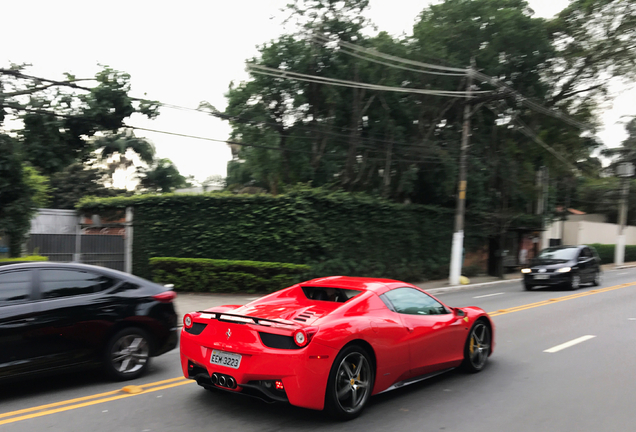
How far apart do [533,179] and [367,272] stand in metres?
14.1

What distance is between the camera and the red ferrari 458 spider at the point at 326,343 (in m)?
4.60

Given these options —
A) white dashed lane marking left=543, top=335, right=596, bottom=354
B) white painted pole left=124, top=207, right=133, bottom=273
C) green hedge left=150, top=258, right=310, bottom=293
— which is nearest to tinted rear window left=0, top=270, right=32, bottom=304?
white dashed lane marking left=543, top=335, right=596, bottom=354

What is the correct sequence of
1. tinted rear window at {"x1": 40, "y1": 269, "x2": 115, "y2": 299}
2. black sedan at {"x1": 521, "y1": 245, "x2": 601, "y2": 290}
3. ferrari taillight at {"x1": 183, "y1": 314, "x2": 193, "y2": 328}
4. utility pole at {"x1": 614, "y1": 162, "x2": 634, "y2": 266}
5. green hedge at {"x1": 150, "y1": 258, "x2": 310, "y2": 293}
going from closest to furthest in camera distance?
ferrari taillight at {"x1": 183, "y1": 314, "x2": 193, "y2": 328} → tinted rear window at {"x1": 40, "y1": 269, "x2": 115, "y2": 299} → green hedge at {"x1": 150, "y1": 258, "x2": 310, "y2": 293} → black sedan at {"x1": 521, "y1": 245, "x2": 601, "y2": 290} → utility pole at {"x1": 614, "y1": 162, "x2": 634, "y2": 266}

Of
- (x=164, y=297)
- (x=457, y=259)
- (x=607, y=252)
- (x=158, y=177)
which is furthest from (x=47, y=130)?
(x=607, y=252)

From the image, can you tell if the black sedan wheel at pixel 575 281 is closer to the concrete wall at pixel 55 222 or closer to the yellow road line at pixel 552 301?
the yellow road line at pixel 552 301

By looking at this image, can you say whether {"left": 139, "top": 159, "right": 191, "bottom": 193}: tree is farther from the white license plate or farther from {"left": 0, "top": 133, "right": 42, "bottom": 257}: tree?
the white license plate

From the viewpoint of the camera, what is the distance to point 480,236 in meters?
25.0

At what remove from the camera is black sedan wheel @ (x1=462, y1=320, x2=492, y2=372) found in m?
6.64

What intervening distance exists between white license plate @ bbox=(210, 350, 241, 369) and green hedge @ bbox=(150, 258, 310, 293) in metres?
10.6

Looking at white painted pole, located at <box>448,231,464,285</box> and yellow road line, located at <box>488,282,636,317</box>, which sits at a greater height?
white painted pole, located at <box>448,231,464,285</box>

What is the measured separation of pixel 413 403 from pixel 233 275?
34.9 ft

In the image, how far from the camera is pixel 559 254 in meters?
19.5

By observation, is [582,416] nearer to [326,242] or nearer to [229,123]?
[326,242]

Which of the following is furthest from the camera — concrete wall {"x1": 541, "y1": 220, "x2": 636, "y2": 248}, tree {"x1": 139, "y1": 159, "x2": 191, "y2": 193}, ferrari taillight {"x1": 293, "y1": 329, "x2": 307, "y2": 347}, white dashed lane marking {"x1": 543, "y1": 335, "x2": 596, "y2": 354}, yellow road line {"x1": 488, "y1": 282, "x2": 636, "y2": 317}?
tree {"x1": 139, "y1": 159, "x2": 191, "y2": 193}
